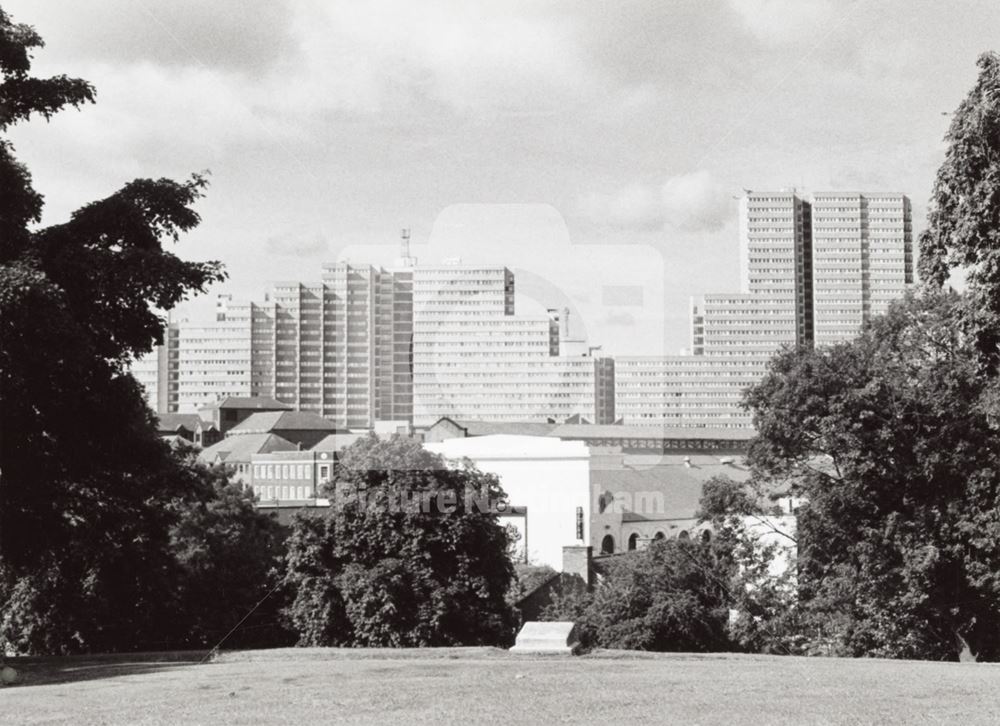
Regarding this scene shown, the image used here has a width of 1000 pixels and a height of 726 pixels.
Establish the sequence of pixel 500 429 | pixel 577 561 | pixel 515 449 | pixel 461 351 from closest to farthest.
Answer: pixel 577 561 → pixel 515 449 → pixel 500 429 → pixel 461 351

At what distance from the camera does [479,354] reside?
155750 millimetres

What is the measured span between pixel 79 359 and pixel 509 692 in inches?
408

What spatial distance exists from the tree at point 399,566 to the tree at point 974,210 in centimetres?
1676

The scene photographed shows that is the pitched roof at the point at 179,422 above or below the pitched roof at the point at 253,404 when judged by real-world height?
below

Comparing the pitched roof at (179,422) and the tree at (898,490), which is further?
the pitched roof at (179,422)

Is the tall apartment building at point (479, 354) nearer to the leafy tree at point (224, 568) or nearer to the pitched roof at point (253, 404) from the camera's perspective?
the pitched roof at point (253, 404)

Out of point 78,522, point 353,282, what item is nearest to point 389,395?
point 353,282

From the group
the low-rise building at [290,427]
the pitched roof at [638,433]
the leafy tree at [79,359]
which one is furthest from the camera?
the low-rise building at [290,427]

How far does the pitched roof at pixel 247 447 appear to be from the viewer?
129288mm

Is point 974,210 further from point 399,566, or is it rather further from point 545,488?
point 545,488

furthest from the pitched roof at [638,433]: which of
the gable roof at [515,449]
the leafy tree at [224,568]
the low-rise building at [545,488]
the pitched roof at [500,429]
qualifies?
the leafy tree at [224,568]

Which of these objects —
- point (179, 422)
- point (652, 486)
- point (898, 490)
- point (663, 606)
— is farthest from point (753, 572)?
point (179, 422)

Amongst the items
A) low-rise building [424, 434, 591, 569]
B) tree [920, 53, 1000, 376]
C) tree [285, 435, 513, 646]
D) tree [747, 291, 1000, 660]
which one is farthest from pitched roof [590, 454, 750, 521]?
tree [920, 53, 1000, 376]

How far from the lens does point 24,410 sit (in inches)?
Answer: 849
